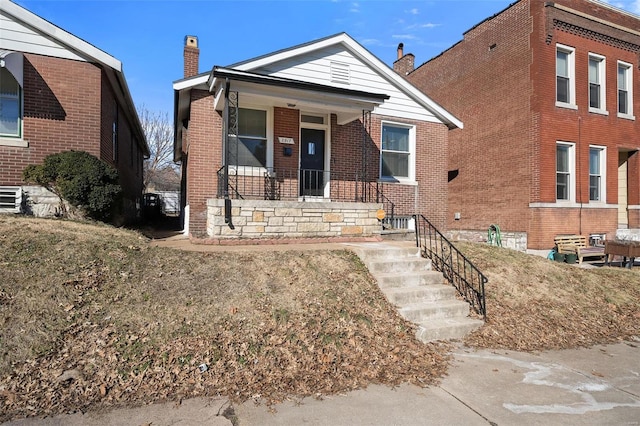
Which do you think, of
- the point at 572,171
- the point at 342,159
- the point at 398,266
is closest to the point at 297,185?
the point at 342,159

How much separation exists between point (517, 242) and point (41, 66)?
15516mm

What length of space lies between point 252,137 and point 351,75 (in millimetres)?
3838

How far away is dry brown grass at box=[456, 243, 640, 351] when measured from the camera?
5.63m

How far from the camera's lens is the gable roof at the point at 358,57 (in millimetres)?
10500

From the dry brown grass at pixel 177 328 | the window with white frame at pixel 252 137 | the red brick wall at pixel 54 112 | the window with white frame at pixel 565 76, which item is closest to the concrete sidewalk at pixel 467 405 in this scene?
the dry brown grass at pixel 177 328

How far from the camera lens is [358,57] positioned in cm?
1180

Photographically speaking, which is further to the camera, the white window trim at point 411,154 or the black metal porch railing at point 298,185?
the white window trim at point 411,154

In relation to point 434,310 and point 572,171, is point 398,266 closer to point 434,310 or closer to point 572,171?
point 434,310

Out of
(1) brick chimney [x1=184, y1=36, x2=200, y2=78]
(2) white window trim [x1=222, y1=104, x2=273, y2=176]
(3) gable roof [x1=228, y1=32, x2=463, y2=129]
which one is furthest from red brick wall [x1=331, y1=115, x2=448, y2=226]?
(1) brick chimney [x1=184, y1=36, x2=200, y2=78]

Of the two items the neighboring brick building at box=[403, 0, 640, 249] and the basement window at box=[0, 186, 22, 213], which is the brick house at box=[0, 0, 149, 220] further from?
the neighboring brick building at box=[403, 0, 640, 249]

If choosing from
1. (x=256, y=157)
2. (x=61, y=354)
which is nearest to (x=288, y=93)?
(x=256, y=157)

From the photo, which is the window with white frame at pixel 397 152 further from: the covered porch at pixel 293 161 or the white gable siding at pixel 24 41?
the white gable siding at pixel 24 41

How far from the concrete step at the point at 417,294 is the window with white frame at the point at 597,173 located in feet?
40.5

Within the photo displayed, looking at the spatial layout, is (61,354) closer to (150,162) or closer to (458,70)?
(458,70)
